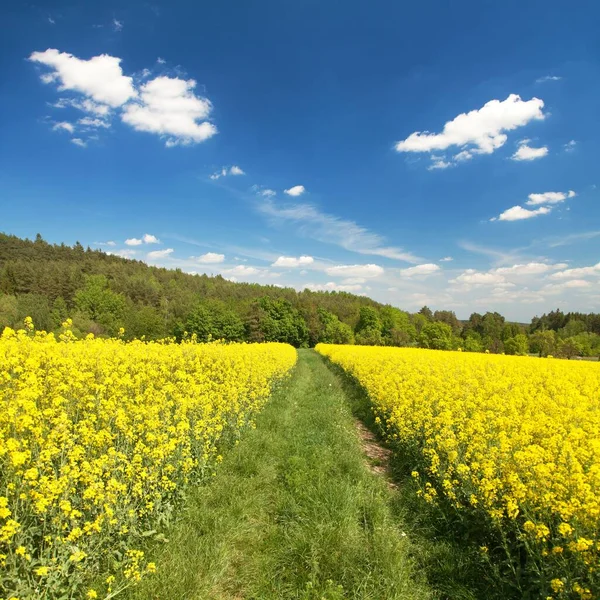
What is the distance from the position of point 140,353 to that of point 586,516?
7676mm

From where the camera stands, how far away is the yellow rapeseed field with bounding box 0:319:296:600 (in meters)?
3.15

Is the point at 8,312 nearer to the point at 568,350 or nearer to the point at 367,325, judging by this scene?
the point at 367,325

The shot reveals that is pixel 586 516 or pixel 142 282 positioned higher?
pixel 142 282

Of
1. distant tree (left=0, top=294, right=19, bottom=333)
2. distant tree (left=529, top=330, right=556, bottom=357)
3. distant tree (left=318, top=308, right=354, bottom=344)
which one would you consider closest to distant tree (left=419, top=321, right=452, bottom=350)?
distant tree (left=529, top=330, right=556, bottom=357)

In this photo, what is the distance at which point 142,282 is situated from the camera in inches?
3816

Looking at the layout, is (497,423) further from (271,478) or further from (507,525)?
(271,478)

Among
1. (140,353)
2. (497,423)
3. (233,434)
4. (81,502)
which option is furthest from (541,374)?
(81,502)

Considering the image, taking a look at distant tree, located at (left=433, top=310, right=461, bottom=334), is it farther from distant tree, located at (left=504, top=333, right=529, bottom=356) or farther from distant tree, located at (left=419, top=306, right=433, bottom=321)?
distant tree, located at (left=504, top=333, right=529, bottom=356)

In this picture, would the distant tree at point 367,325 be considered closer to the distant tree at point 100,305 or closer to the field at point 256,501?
the distant tree at point 100,305

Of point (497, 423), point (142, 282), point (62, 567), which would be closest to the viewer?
point (62, 567)

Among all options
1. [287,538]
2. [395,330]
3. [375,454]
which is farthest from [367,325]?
[287,538]

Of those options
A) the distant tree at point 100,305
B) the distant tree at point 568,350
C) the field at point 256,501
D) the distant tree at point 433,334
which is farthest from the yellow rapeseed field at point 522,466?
the distant tree at point 100,305

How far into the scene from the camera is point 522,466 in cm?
432

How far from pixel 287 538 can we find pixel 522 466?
302 centimetres
